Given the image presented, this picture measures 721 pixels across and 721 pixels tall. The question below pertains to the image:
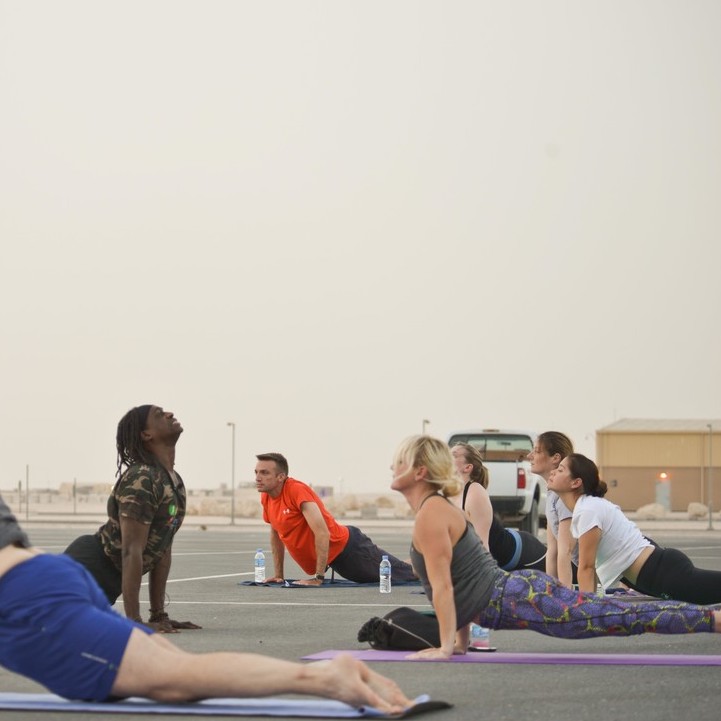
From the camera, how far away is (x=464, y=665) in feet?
29.9

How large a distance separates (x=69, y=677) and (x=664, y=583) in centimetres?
586

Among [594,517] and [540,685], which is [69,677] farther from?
[594,517]

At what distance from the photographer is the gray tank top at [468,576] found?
9.22 m

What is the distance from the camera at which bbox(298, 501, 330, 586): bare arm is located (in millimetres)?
16016

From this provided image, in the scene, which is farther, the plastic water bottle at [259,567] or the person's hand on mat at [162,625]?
the plastic water bottle at [259,567]

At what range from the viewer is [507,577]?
9.38 m

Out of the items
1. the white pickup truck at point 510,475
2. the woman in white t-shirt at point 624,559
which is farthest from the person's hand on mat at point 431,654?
the white pickup truck at point 510,475

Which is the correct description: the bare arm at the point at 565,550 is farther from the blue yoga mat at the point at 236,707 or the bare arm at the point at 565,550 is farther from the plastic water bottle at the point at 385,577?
the blue yoga mat at the point at 236,707

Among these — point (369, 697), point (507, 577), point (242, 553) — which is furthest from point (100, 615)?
point (242, 553)

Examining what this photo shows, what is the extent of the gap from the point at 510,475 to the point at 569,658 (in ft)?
75.2

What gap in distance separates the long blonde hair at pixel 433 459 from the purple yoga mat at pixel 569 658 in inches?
40.1

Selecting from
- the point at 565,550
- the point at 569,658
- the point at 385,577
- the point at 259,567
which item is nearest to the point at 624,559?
the point at 565,550

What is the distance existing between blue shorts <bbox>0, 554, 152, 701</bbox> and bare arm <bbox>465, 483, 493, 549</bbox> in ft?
26.8

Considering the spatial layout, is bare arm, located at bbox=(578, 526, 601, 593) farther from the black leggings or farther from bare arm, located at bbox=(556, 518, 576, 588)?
bare arm, located at bbox=(556, 518, 576, 588)
